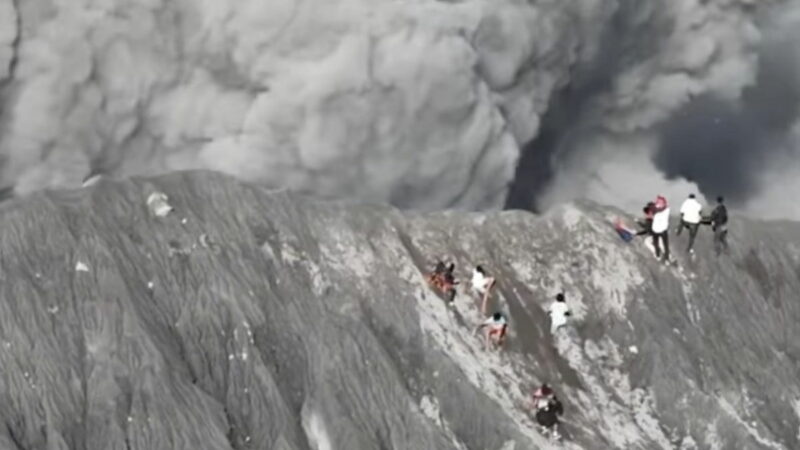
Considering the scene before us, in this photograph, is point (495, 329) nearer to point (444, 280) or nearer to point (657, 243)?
point (444, 280)

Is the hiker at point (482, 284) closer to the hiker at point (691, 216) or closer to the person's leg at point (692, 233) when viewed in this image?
the hiker at point (691, 216)

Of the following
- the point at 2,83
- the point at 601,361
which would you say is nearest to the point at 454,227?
the point at 601,361

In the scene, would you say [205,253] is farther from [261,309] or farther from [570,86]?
[570,86]

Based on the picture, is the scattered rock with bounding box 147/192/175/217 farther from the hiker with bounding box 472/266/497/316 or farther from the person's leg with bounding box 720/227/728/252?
the person's leg with bounding box 720/227/728/252

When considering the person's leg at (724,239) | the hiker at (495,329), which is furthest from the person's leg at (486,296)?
the person's leg at (724,239)

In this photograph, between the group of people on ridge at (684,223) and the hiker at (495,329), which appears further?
the group of people on ridge at (684,223)

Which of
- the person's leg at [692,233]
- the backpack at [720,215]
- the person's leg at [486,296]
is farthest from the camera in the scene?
the backpack at [720,215]

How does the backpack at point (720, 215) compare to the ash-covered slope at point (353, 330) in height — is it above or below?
above
